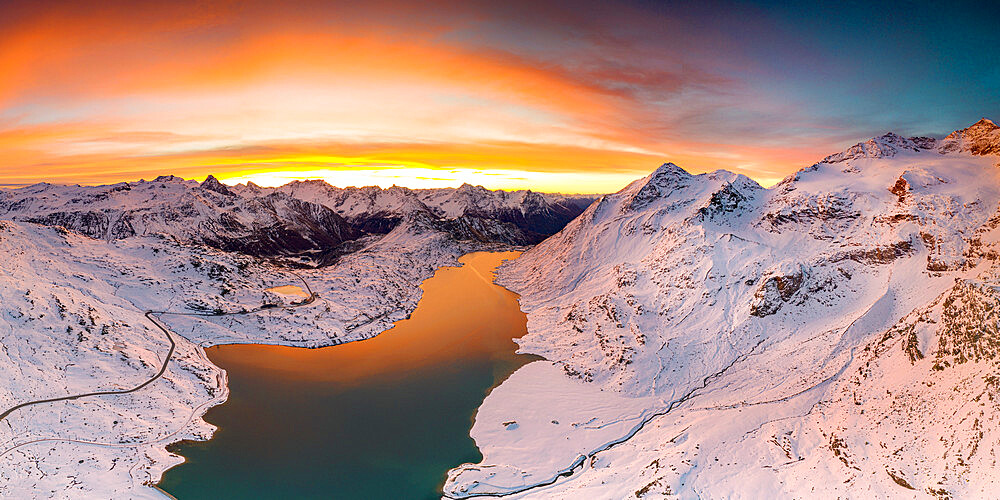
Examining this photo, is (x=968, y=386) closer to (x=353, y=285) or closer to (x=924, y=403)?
(x=924, y=403)

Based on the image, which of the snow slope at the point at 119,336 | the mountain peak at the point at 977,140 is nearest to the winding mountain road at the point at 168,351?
the snow slope at the point at 119,336

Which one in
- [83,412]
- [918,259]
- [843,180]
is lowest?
[83,412]

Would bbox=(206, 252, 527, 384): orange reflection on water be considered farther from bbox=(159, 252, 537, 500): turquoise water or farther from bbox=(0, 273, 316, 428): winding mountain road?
bbox=(0, 273, 316, 428): winding mountain road

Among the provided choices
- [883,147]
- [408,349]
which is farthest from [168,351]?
[883,147]

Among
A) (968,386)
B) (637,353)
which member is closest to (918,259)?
(968,386)

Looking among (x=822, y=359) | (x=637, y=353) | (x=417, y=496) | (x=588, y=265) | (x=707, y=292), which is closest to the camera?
(x=417, y=496)

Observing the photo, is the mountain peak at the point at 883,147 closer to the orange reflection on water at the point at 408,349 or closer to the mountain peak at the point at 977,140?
the mountain peak at the point at 977,140

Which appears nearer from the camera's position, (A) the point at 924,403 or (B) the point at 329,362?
(A) the point at 924,403
